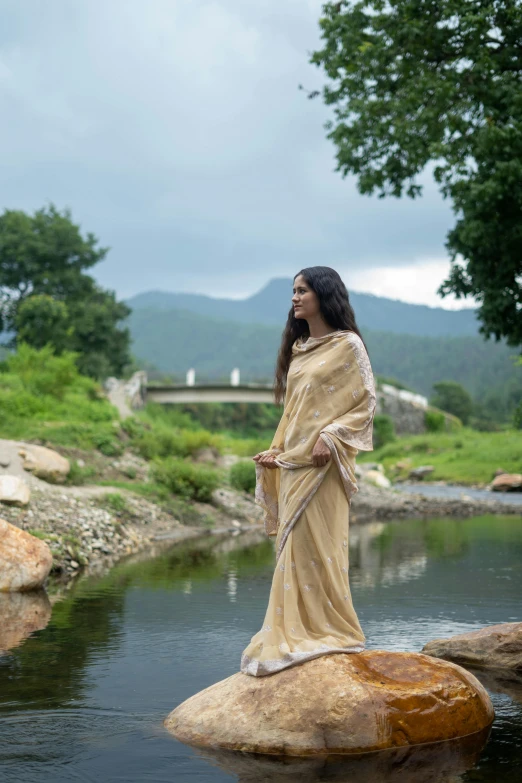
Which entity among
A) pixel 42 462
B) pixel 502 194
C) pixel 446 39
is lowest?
pixel 42 462

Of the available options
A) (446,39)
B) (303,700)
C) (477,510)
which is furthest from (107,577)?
(477,510)

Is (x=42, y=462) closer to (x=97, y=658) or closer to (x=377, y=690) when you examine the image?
(x=97, y=658)

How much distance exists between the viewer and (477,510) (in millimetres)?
22531

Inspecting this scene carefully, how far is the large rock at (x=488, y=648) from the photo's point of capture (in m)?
6.91

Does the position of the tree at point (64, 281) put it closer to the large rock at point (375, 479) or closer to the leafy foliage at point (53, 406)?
the leafy foliage at point (53, 406)

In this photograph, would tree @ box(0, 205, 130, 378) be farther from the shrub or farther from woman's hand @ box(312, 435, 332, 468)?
woman's hand @ box(312, 435, 332, 468)

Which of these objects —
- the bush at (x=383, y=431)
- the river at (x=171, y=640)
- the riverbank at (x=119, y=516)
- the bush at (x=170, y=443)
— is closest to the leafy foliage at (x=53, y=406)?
the bush at (x=170, y=443)

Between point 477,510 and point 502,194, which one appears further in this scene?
point 477,510

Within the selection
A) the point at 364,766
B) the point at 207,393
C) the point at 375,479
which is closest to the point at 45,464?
the point at 364,766

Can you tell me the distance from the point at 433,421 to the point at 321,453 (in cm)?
5230

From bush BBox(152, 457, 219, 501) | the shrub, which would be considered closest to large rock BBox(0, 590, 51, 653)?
bush BBox(152, 457, 219, 501)

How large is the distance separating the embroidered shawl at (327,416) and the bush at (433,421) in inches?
2042

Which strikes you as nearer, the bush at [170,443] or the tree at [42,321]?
the bush at [170,443]

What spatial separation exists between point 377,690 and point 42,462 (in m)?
11.1
